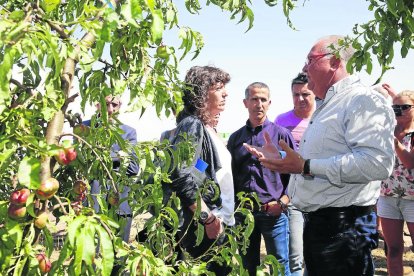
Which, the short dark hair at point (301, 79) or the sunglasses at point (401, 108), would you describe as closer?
the sunglasses at point (401, 108)

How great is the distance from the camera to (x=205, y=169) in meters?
3.17

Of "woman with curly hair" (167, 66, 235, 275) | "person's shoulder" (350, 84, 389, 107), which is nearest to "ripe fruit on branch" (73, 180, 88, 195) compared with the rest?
"woman with curly hair" (167, 66, 235, 275)

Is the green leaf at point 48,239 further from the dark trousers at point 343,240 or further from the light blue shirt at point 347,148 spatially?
the dark trousers at point 343,240

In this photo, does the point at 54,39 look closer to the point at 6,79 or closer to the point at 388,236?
the point at 6,79

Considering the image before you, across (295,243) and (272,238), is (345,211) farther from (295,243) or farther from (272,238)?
(295,243)

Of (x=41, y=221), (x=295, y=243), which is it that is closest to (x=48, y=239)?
(x=41, y=221)

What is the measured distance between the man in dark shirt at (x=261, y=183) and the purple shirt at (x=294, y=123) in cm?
62

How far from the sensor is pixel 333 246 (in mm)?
2748

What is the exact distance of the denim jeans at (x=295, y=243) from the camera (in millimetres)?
4367

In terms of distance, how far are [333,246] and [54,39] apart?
2132mm

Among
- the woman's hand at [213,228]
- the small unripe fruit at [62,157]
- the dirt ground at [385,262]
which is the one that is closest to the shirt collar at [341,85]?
the woman's hand at [213,228]

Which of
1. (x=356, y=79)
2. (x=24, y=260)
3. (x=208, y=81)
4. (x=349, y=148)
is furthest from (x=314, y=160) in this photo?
(x=24, y=260)

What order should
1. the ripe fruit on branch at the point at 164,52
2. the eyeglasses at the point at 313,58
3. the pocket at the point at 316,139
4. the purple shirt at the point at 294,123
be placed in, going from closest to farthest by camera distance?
1. the ripe fruit on branch at the point at 164,52
2. the pocket at the point at 316,139
3. the eyeglasses at the point at 313,58
4. the purple shirt at the point at 294,123

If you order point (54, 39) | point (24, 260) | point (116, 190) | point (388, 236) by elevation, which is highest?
point (54, 39)
